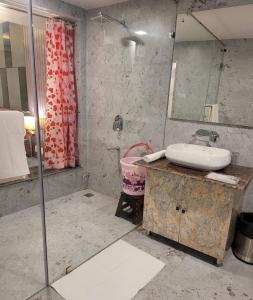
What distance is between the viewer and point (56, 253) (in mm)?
1847

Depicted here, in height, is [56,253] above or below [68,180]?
below

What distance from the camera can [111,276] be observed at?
1.64m

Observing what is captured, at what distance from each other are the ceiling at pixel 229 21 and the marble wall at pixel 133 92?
52 millimetres

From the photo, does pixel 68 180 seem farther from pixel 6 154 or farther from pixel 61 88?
pixel 61 88

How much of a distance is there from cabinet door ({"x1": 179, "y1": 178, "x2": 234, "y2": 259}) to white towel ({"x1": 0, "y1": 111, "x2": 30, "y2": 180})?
1.58 meters

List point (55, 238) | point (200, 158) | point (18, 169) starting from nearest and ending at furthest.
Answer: point (200, 158)
point (55, 238)
point (18, 169)

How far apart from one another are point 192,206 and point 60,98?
1.87 metres

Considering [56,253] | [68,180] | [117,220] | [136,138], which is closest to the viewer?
[56,253]

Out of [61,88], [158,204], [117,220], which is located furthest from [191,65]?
[117,220]

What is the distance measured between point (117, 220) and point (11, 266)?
3.34 ft

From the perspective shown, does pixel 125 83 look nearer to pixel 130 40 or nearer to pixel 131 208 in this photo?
pixel 130 40

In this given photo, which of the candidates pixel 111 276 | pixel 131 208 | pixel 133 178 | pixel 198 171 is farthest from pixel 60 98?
pixel 111 276

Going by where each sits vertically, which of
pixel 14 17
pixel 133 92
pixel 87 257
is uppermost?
pixel 14 17

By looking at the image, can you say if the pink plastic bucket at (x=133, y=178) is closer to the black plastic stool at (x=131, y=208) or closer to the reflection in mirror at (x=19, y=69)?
the black plastic stool at (x=131, y=208)
